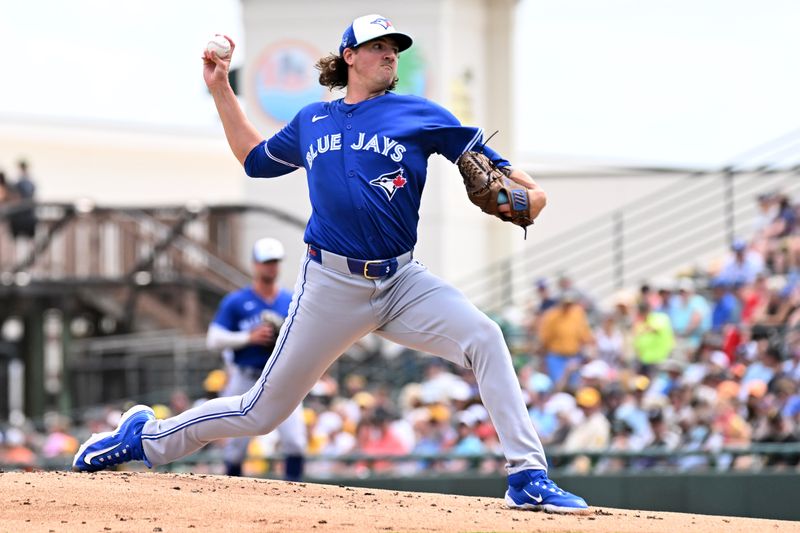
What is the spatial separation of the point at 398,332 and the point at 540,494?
96 centimetres

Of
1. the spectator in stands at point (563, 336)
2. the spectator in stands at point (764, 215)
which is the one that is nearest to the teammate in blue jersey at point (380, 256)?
the spectator in stands at point (563, 336)

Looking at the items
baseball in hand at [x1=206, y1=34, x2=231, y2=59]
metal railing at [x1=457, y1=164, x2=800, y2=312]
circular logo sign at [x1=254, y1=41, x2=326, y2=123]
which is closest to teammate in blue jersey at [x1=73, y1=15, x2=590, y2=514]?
baseball in hand at [x1=206, y1=34, x2=231, y2=59]

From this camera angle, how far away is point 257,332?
34.3 feet

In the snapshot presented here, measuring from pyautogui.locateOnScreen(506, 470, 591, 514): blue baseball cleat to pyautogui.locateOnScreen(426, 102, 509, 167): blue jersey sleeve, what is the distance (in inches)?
54.5

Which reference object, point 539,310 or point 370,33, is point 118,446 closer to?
point 370,33

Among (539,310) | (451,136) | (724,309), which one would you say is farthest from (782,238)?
(451,136)

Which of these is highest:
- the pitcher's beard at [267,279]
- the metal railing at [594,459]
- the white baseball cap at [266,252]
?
the white baseball cap at [266,252]

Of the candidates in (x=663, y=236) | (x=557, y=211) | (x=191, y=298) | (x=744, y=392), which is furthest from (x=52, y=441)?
(x=557, y=211)

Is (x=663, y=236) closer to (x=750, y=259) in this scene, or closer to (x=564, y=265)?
(x=564, y=265)

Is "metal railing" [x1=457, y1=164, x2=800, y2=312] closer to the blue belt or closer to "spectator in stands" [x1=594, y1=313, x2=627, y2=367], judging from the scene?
"spectator in stands" [x1=594, y1=313, x2=627, y2=367]

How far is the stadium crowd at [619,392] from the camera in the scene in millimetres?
12891

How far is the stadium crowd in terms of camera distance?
1289 centimetres

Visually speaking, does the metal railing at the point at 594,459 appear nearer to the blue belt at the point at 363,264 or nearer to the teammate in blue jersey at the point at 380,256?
the teammate in blue jersey at the point at 380,256

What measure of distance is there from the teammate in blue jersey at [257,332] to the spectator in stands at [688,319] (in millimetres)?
6350
